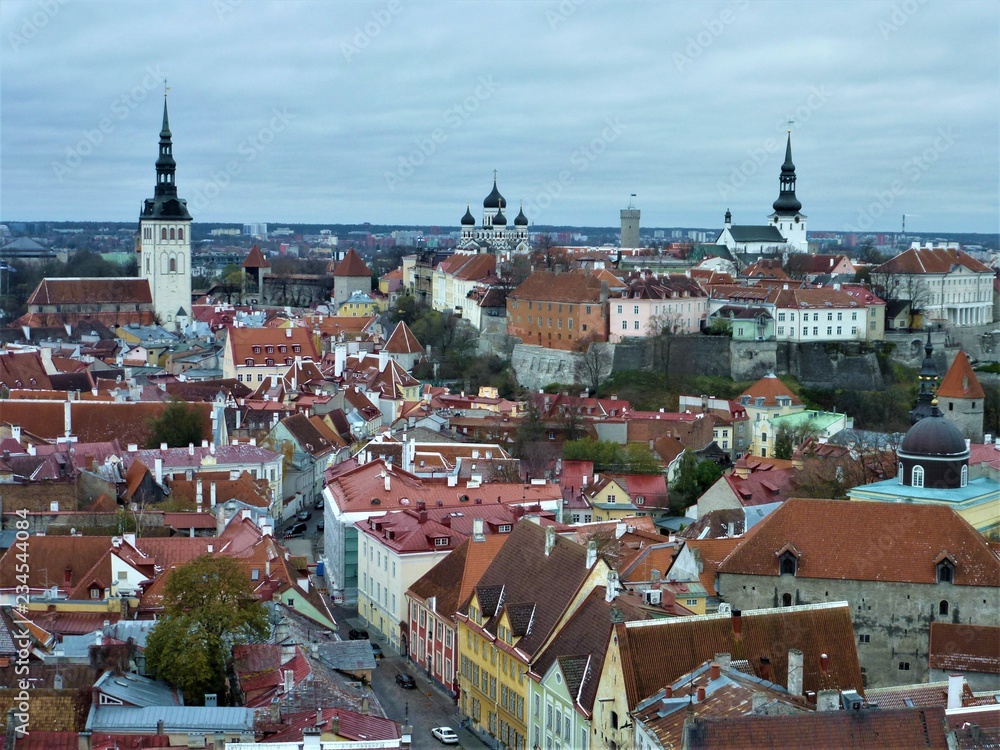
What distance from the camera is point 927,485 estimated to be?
128ft

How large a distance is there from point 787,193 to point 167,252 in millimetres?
41840

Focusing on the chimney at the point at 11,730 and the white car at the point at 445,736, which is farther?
the white car at the point at 445,736

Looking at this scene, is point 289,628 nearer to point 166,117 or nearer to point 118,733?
point 118,733

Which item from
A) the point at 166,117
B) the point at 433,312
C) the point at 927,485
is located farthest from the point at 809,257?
the point at 927,485

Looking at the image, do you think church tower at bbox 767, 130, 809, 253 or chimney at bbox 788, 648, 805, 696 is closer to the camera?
chimney at bbox 788, 648, 805, 696

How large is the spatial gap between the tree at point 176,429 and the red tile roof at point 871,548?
2452cm

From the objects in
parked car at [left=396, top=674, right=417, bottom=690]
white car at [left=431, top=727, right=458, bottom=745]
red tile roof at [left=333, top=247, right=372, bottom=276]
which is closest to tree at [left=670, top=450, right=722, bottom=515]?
parked car at [left=396, top=674, right=417, bottom=690]

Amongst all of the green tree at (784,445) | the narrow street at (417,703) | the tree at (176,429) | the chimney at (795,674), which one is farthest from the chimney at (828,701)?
the green tree at (784,445)

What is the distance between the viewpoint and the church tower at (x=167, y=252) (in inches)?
3863

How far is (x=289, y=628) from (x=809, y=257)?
7262cm

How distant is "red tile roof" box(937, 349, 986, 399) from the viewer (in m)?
59.2

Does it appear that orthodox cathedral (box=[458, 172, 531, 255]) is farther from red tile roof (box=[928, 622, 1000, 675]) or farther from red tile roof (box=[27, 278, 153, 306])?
red tile roof (box=[928, 622, 1000, 675])

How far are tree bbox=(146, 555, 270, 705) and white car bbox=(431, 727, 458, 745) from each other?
412 centimetres

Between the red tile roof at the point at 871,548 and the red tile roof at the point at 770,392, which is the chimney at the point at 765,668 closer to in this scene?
the red tile roof at the point at 871,548
